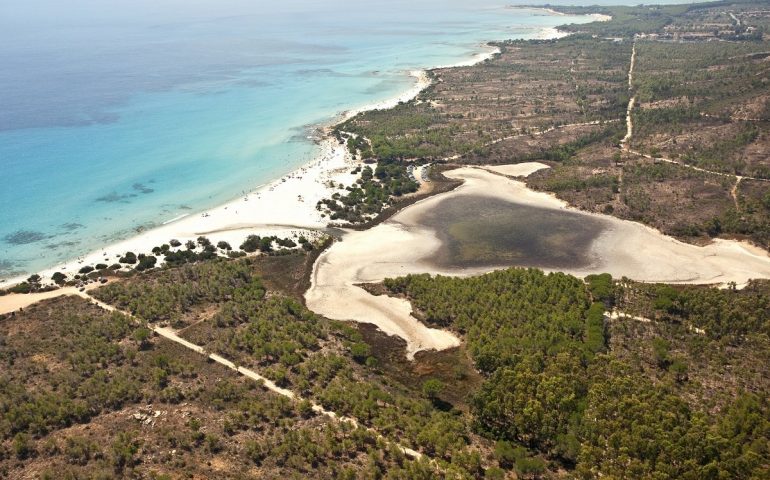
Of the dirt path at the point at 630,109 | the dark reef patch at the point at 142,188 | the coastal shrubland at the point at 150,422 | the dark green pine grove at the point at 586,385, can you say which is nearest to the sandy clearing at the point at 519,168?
the dirt path at the point at 630,109

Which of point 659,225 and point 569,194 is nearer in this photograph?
point 659,225

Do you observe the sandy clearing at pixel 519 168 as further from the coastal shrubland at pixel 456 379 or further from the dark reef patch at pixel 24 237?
the dark reef patch at pixel 24 237

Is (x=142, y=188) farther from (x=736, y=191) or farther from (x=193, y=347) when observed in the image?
(x=736, y=191)

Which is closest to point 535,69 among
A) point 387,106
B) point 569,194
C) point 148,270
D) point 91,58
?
point 387,106

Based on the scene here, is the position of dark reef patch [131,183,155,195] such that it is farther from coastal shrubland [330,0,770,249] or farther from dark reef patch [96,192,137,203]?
coastal shrubland [330,0,770,249]

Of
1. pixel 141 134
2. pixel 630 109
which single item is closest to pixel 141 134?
pixel 141 134

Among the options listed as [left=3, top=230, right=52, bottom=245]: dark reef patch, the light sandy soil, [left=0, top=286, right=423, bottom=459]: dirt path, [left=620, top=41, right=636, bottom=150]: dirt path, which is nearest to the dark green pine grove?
the light sandy soil

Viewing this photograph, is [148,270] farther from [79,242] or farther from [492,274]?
[492,274]

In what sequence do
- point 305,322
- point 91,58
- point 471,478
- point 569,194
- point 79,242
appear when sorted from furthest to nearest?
point 91,58, point 569,194, point 79,242, point 305,322, point 471,478
